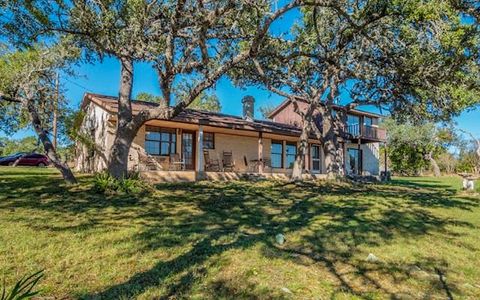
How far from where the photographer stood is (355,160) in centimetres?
2739

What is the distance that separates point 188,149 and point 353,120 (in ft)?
49.9

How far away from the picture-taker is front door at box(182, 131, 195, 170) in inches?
683

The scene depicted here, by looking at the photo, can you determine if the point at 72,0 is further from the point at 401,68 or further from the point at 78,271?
the point at 401,68

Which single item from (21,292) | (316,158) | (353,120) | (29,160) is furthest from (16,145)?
(21,292)

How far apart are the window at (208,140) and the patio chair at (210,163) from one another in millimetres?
482

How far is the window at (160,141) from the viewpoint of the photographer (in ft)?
52.9

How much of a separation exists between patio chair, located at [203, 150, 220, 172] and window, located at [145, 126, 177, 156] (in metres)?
1.57

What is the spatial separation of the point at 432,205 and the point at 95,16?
993 cm

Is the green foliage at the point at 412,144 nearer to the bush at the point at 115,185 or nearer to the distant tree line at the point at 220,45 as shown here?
the distant tree line at the point at 220,45

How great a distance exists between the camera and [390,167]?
4272cm

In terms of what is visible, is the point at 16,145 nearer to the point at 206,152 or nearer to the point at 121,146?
the point at 206,152

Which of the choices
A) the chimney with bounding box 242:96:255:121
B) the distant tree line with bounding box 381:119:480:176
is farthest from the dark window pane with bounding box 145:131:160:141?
the distant tree line with bounding box 381:119:480:176

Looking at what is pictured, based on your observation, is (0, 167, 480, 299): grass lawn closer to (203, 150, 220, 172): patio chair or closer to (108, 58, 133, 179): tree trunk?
(108, 58, 133, 179): tree trunk

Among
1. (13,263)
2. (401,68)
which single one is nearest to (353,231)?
(13,263)
